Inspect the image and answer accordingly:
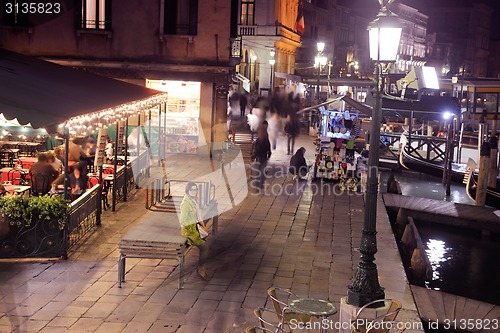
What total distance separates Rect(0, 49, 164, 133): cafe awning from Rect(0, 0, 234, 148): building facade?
5.79 m

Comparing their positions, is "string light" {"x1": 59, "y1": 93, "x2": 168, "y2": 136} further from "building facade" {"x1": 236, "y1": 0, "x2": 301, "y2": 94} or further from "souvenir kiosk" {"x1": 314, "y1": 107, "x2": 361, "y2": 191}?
"building facade" {"x1": 236, "y1": 0, "x2": 301, "y2": 94}

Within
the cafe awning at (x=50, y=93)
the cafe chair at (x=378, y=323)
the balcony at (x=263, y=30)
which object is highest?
the balcony at (x=263, y=30)

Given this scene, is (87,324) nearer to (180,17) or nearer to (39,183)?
(39,183)

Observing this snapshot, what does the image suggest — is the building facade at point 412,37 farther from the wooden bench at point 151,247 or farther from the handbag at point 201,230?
the wooden bench at point 151,247

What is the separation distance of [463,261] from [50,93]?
8817 mm

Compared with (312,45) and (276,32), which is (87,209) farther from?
(312,45)

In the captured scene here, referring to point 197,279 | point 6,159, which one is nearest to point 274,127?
point 6,159

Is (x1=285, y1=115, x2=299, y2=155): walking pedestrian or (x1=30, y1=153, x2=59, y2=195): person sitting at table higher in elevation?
(x1=285, y1=115, x2=299, y2=155): walking pedestrian

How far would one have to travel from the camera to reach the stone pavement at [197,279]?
7.68m

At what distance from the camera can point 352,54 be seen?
75.1 metres

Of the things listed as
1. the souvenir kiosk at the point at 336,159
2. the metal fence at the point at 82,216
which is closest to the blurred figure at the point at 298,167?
the souvenir kiosk at the point at 336,159

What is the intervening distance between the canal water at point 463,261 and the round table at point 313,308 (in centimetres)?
588

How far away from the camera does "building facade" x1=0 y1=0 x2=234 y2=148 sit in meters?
22.1

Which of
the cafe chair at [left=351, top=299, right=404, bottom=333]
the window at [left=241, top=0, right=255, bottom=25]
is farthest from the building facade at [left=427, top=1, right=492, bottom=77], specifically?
the cafe chair at [left=351, top=299, right=404, bottom=333]
